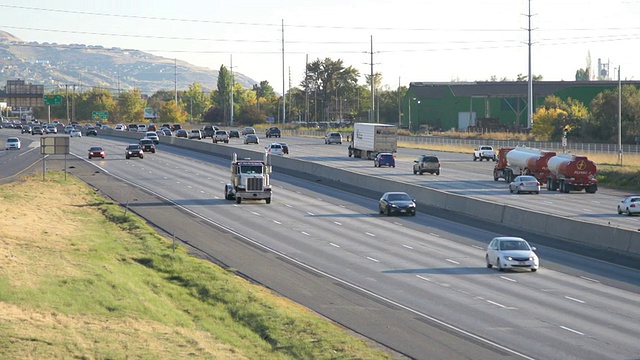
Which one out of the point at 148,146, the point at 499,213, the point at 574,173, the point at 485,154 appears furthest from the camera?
the point at 148,146

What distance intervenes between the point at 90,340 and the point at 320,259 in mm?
18698

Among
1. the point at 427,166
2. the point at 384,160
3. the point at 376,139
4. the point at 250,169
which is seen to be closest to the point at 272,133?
the point at 376,139

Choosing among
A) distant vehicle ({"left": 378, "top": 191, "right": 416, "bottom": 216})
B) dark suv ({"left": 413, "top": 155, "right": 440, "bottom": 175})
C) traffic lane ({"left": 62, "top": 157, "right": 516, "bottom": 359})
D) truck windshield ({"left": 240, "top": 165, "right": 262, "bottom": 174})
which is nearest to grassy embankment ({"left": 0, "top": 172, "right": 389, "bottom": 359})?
traffic lane ({"left": 62, "top": 157, "right": 516, "bottom": 359})

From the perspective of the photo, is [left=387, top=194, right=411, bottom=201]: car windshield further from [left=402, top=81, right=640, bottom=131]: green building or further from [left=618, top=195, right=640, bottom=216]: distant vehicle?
[left=402, top=81, right=640, bottom=131]: green building

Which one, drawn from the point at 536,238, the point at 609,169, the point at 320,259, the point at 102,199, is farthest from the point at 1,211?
the point at 609,169

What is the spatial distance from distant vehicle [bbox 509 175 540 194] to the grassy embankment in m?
32.6

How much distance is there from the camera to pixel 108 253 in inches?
1625

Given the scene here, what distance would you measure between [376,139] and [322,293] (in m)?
69.6

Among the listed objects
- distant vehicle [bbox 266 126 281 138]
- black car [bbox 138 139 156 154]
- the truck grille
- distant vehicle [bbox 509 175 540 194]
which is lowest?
distant vehicle [bbox 509 175 540 194]

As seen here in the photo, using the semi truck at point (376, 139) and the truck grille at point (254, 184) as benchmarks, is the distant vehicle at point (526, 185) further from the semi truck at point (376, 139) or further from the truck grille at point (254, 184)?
the semi truck at point (376, 139)

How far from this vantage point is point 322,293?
3441 cm

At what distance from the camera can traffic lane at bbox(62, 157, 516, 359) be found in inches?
1038

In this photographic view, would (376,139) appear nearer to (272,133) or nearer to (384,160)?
(384,160)

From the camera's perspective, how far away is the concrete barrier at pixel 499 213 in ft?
146
